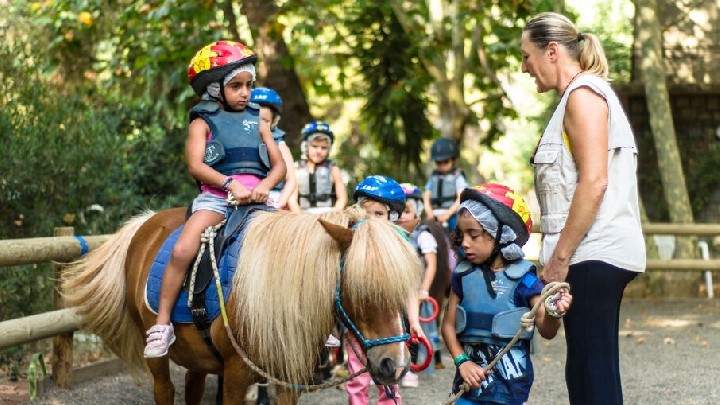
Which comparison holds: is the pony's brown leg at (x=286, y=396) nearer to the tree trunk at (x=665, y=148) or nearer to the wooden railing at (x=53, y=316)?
the wooden railing at (x=53, y=316)

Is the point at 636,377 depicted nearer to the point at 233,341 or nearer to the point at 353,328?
the point at 233,341

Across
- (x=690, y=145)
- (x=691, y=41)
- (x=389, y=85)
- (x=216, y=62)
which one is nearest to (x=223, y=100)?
(x=216, y=62)

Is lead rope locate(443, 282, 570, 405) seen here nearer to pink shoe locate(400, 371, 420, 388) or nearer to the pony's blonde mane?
the pony's blonde mane

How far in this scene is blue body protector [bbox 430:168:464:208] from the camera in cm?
1152

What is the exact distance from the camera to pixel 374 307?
4.52 m

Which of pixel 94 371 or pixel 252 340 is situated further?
pixel 94 371

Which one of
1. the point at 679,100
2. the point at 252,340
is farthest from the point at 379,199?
the point at 679,100

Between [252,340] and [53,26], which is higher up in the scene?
[53,26]

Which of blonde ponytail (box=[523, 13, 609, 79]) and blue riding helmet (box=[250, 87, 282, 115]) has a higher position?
blue riding helmet (box=[250, 87, 282, 115])

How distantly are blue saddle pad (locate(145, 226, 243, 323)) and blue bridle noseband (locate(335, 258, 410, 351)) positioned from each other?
2.26 feet

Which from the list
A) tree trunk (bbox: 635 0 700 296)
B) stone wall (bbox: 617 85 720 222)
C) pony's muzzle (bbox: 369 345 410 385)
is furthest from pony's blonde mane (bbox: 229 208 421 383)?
stone wall (bbox: 617 85 720 222)

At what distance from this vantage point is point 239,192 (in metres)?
5.32

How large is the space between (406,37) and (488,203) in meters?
12.5

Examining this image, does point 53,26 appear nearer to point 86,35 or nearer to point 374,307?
point 86,35
